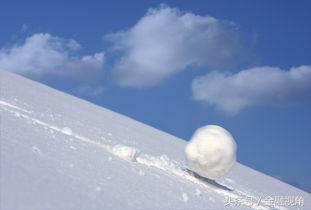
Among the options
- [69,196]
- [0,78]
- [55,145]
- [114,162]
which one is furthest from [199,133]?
[0,78]

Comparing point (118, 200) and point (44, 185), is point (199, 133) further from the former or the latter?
point (44, 185)

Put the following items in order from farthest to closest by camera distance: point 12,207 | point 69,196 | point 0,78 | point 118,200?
point 0,78 < point 118,200 < point 69,196 < point 12,207

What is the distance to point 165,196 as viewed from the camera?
23.9 ft

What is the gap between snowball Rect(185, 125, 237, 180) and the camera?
9180 mm

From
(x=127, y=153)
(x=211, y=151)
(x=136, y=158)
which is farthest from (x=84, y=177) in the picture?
(x=211, y=151)

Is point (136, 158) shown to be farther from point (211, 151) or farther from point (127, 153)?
point (211, 151)

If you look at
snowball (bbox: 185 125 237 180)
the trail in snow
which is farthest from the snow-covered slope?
snowball (bbox: 185 125 237 180)

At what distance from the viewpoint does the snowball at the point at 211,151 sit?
918cm

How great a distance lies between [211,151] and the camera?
916cm

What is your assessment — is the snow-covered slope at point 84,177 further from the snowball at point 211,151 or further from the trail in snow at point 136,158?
the snowball at point 211,151

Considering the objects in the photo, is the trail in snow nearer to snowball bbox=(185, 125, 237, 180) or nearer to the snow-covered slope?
the snow-covered slope

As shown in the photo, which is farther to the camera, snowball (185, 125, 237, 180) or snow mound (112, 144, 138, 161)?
snowball (185, 125, 237, 180)

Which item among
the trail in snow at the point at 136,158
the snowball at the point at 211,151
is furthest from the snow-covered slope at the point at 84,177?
the snowball at the point at 211,151

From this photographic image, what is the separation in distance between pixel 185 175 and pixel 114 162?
1.99m
